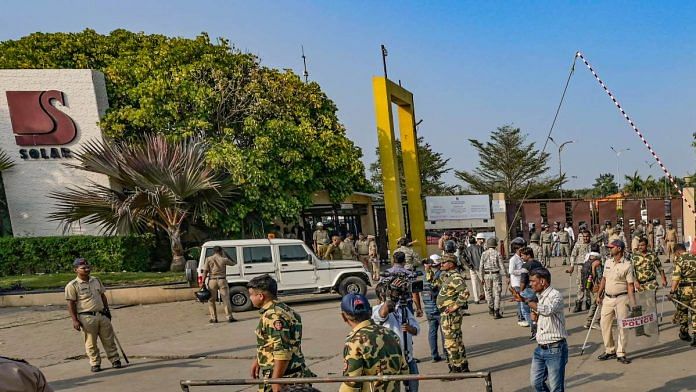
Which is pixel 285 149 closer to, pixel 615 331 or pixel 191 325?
pixel 191 325

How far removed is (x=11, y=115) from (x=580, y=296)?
19291 millimetres

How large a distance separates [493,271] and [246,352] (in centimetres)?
498

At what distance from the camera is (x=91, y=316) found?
796 centimetres

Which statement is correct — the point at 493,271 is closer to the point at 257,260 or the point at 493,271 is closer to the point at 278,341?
the point at 257,260

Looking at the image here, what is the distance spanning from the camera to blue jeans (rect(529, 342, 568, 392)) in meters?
5.08

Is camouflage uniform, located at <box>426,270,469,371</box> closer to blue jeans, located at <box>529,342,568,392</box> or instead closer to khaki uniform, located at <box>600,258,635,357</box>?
blue jeans, located at <box>529,342,568,392</box>

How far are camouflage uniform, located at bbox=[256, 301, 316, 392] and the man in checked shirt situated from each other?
7.98 ft

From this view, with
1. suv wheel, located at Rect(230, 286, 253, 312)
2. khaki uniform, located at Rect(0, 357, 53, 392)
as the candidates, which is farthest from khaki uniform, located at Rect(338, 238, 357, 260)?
khaki uniform, located at Rect(0, 357, 53, 392)

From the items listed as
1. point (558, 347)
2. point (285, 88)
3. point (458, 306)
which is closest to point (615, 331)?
point (458, 306)

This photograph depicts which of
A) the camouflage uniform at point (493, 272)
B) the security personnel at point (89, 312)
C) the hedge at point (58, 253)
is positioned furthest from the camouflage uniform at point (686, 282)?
the hedge at point (58, 253)

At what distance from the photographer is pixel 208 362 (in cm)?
825

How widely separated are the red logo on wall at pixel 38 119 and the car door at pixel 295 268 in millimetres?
10929

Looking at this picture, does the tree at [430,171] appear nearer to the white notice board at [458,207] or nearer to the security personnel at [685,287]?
the white notice board at [458,207]

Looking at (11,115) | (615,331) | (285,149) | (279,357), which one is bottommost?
(615,331)
